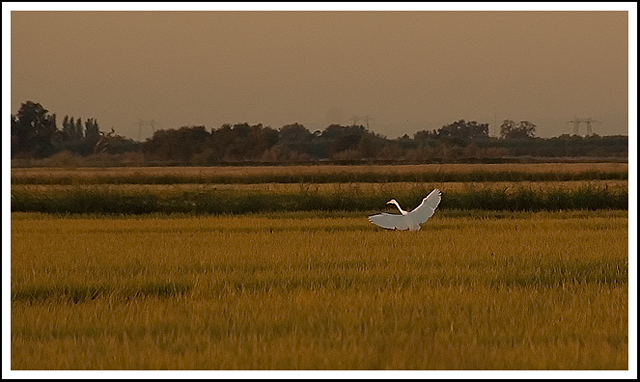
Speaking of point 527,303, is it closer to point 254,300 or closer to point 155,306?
point 254,300

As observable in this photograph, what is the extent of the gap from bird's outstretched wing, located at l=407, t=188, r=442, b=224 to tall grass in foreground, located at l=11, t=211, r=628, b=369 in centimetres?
33

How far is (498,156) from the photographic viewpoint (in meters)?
38.9

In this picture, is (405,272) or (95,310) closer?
(95,310)

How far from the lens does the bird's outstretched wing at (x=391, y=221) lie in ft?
37.9

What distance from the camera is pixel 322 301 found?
666 cm

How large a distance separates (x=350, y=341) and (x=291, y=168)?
31.7 metres

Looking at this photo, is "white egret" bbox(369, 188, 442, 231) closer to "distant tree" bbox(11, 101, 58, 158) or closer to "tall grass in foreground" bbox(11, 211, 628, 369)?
"tall grass in foreground" bbox(11, 211, 628, 369)

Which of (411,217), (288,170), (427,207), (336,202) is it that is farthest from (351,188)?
(288,170)

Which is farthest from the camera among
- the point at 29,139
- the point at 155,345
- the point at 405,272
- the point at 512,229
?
the point at 29,139

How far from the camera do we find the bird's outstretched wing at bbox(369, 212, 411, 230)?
11547 mm

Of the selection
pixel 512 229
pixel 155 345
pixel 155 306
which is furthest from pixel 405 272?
pixel 512 229

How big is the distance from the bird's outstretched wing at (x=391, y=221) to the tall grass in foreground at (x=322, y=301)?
0.69 ft

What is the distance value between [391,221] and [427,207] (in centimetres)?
62

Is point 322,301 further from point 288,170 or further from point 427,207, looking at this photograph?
point 288,170
